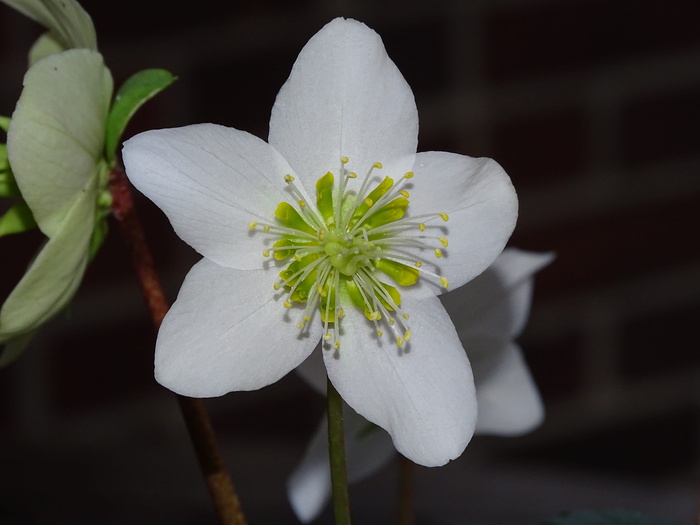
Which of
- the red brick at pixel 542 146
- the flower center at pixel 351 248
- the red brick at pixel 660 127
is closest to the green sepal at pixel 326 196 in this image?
the flower center at pixel 351 248

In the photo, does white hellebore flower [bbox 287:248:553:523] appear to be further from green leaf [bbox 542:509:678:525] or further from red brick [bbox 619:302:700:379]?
red brick [bbox 619:302:700:379]

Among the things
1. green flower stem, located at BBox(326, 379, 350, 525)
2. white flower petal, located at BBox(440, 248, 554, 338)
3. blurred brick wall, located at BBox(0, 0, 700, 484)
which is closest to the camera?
green flower stem, located at BBox(326, 379, 350, 525)

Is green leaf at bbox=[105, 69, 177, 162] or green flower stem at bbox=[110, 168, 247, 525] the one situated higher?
green leaf at bbox=[105, 69, 177, 162]

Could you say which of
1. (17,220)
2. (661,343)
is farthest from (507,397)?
(661,343)

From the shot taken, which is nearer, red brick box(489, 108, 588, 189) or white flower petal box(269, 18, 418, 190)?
white flower petal box(269, 18, 418, 190)

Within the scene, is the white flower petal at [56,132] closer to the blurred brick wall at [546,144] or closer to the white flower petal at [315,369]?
the white flower petal at [315,369]

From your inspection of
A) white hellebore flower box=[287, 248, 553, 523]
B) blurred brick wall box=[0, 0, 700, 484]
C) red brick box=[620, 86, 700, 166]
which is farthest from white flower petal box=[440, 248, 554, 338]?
red brick box=[620, 86, 700, 166]

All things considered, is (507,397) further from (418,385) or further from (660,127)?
(660,127)
